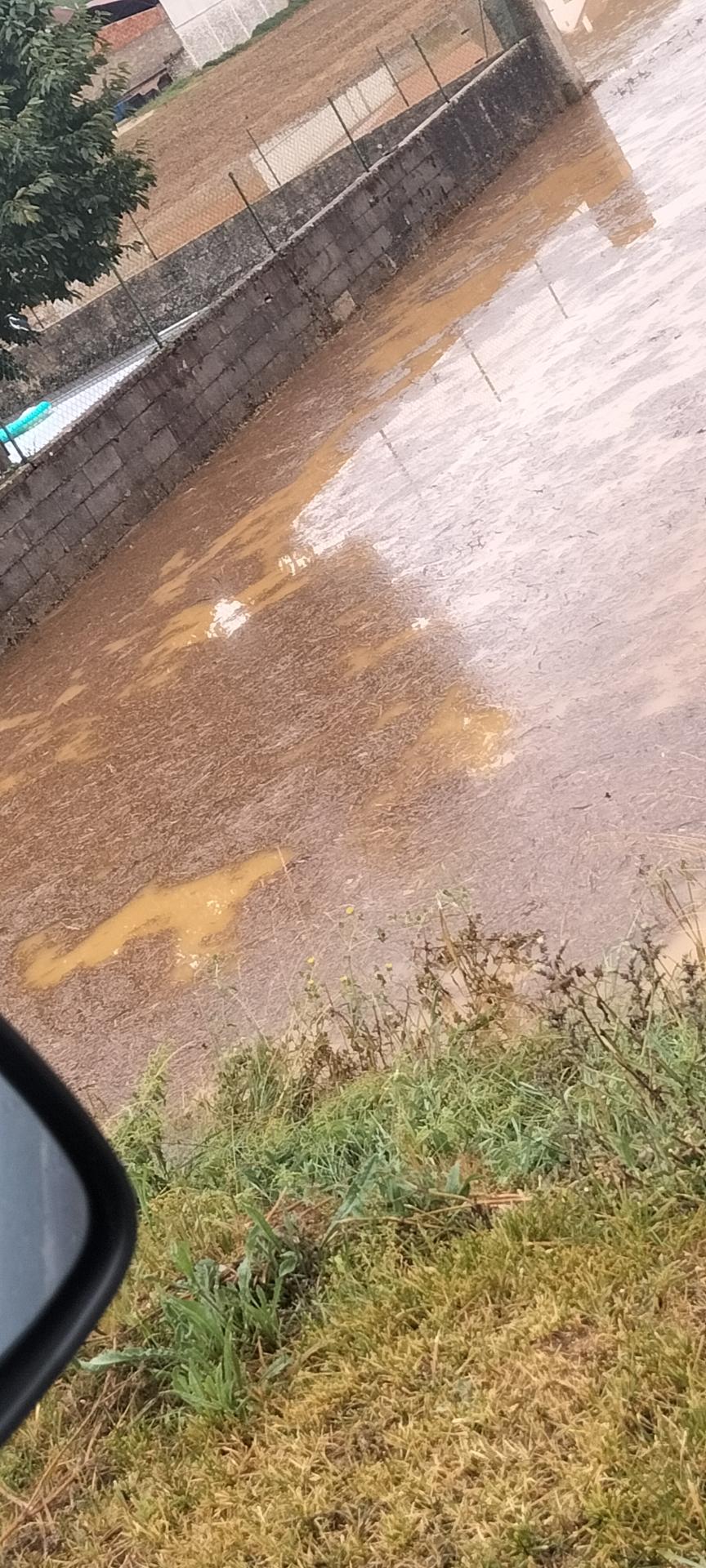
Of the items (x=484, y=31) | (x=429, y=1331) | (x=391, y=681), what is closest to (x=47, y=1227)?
(x=429, y=1331)

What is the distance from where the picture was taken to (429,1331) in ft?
10.5

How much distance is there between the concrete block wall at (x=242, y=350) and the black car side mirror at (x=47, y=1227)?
1208 cm

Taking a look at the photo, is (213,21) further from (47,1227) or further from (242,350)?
(47,1227)

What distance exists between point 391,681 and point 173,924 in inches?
69.0

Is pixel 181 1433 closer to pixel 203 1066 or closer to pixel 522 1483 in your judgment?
pixel 522 1483

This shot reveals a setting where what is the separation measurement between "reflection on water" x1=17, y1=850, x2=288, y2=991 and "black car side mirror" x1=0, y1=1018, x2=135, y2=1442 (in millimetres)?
4792

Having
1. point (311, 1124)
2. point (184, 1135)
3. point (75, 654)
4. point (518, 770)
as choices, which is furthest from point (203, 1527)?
point (75, 654)

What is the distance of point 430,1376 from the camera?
3.09 m

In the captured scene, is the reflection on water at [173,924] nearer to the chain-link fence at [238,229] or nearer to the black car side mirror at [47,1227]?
the black car side mirror at [47,1227]

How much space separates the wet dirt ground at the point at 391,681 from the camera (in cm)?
579

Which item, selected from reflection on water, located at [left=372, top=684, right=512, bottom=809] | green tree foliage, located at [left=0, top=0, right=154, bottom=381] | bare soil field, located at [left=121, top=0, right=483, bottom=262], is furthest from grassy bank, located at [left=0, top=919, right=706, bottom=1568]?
bare soil field, located at [left=121, top=0, right=483, bottom=262]

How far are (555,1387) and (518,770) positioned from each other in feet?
11.3

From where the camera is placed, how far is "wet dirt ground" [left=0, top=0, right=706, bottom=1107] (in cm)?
579

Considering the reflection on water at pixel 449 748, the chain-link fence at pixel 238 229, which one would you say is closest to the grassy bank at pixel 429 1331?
the reflection on water at pixel 449 748
